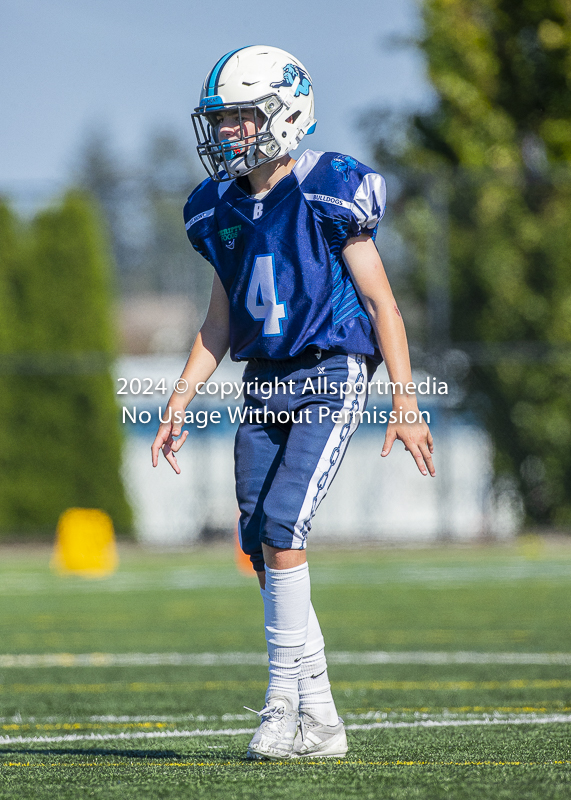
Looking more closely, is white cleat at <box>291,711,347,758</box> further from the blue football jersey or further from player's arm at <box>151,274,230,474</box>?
the blue football jersey

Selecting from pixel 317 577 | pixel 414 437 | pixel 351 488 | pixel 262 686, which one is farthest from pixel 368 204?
pixel 351 488

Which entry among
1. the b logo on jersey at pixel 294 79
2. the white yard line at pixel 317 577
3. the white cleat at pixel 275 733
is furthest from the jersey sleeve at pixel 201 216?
the white yard line at pixel 317 577

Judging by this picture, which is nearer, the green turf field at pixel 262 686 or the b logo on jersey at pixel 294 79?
the green turf field at pixel 262 686

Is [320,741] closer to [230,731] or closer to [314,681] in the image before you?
[314,681]

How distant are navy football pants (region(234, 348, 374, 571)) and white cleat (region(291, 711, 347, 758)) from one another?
0.42 meters

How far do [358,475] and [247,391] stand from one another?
11475 mm

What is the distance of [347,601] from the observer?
788cm

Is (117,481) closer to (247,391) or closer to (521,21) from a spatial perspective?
(521,21)

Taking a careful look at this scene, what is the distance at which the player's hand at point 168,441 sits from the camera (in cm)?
309

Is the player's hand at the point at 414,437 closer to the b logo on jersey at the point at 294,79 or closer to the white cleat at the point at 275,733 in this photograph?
the white cleat at the point at 275,733

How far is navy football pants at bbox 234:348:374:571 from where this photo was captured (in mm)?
2824

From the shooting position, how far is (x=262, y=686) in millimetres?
4496

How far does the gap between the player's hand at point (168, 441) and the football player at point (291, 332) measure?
2 centimetres

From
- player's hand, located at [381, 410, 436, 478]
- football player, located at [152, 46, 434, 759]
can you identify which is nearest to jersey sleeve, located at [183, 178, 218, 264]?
football player, located at [152, 46, 434, 759]
